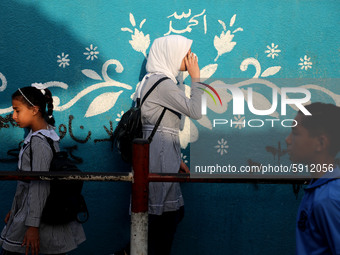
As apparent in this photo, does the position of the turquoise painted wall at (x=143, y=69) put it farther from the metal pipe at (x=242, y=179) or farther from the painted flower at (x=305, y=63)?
the metal pipe at (x=242, y=179)

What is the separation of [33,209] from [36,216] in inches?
1.5

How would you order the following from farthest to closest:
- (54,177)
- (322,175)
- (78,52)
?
(78,52), (54,177), (322,175)

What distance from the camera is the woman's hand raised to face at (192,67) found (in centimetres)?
277

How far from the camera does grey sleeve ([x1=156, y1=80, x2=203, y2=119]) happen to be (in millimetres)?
2627

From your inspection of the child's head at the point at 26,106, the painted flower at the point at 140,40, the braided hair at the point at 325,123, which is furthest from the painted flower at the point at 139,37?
the braided hair at the point at 325,123

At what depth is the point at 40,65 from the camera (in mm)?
3330

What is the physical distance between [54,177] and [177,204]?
3.48ft

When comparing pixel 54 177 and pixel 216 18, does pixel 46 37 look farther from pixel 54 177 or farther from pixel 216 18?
pixel 54 177

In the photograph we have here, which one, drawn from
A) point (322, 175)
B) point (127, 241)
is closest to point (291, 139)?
point (322, 175)

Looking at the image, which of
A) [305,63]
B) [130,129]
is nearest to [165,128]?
[130,129]

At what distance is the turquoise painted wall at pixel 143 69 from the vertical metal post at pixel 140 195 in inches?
58.7

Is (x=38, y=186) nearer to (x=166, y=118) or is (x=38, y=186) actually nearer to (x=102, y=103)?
(x=166, y=118)

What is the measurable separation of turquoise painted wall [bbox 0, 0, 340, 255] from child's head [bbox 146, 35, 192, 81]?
0.55 metres

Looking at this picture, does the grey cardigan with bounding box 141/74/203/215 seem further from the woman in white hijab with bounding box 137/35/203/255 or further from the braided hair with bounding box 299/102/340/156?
the braided hair with bounding box 299/102/340/156
